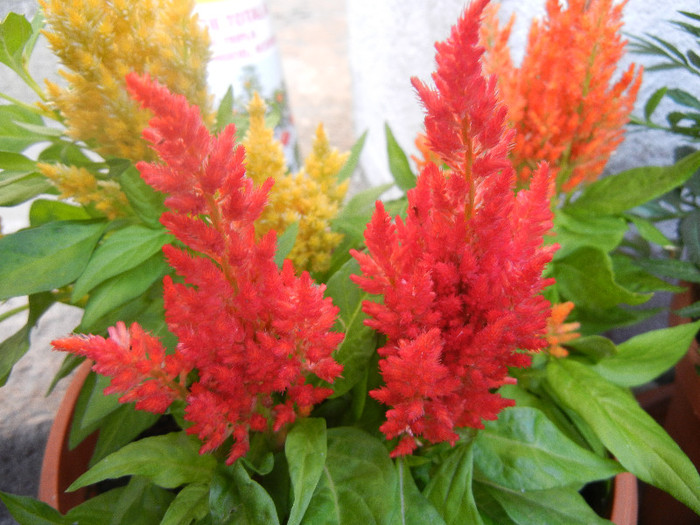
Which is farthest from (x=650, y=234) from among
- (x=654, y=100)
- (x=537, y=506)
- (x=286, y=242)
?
(x=286, y=242)

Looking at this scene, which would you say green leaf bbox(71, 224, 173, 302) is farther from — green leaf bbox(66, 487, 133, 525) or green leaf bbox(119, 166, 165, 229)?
green leaf bbox(66, 487, 133, 525)

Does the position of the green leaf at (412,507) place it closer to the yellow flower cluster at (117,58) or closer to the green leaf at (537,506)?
the green leaf at (537,506)

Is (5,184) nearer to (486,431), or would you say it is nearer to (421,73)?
(486,431)

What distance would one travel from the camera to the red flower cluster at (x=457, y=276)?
0.31m

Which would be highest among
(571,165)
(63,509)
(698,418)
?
(571,165)

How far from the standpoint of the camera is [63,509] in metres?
0.55

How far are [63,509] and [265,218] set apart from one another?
0.37 meters

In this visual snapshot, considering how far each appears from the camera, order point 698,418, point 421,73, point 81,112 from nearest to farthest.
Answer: point 81,112 → point 698,418 → point 421,73

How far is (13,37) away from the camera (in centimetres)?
46

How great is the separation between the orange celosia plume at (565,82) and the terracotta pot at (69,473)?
0.35 meters

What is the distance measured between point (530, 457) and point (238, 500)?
0.84 feet

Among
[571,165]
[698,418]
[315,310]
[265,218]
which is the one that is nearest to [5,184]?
[265,218]

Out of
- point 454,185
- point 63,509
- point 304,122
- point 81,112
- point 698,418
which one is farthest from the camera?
point 304,122

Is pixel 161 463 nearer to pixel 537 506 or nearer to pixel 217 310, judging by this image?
pixel 217 310
